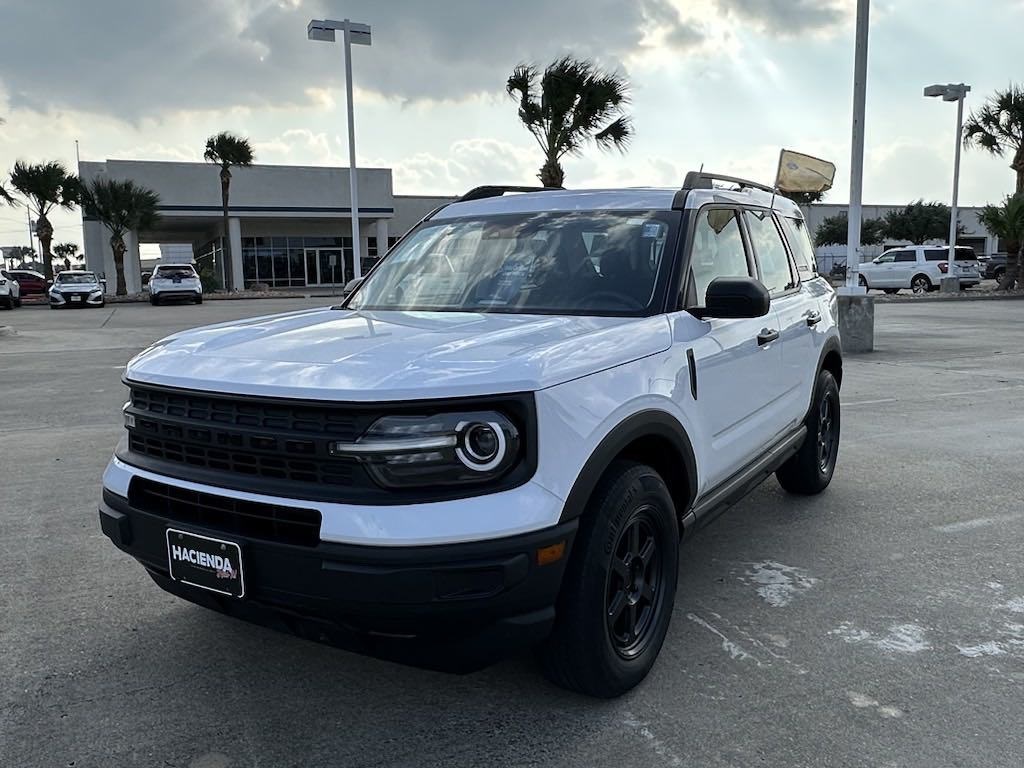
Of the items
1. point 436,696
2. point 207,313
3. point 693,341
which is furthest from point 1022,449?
point 207,313

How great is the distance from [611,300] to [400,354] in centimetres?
117

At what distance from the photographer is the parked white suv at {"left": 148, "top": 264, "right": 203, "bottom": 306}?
1207 inches

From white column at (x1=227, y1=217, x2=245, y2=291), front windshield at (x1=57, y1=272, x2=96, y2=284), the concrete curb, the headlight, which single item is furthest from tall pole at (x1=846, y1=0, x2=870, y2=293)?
white column at (x1=227, y1=217, x2=245, y2=291)

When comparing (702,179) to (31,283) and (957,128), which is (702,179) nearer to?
(957,128)

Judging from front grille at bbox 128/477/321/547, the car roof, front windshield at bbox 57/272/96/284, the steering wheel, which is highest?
the car roof

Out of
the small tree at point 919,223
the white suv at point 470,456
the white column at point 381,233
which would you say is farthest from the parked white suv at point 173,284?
the small tree at point 919,223

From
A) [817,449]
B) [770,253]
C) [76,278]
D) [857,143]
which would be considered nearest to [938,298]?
[857,143]

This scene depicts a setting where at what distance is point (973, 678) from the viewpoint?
3.12 metres

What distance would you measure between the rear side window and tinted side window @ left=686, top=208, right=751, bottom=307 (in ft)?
3.52

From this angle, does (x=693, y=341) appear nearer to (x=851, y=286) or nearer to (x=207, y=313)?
(x=851, y=286)

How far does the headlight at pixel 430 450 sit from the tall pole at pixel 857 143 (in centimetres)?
1232

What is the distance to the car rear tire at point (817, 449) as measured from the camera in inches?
206

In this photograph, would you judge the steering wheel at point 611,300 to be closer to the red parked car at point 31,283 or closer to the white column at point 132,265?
the red parked car at point 31,283

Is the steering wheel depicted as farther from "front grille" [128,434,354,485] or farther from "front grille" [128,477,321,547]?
"front grille" [128,477,321,547]
